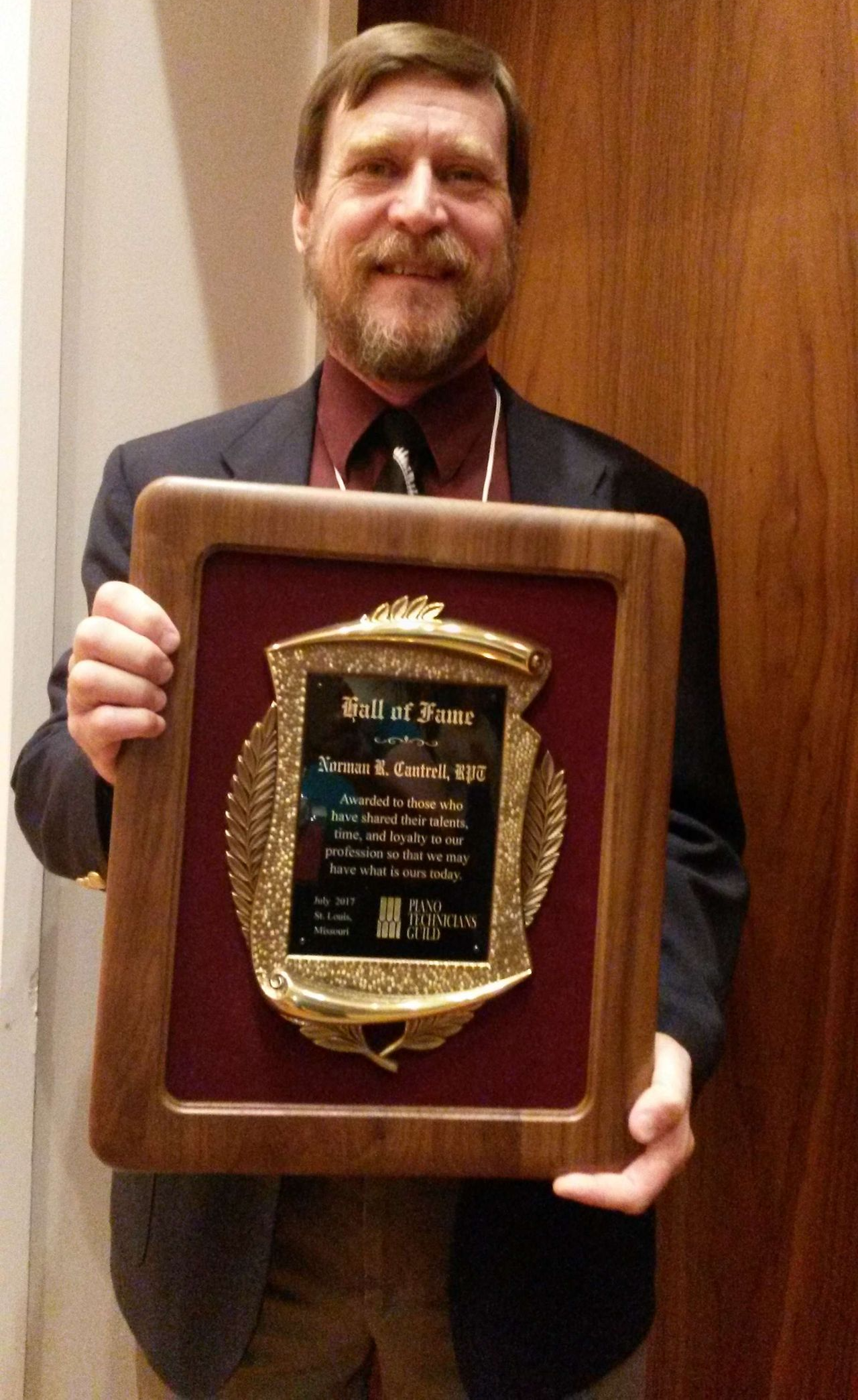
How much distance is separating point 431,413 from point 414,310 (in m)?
0.07

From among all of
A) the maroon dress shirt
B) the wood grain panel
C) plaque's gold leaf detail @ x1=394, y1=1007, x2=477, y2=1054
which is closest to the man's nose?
the maroon dress shirt

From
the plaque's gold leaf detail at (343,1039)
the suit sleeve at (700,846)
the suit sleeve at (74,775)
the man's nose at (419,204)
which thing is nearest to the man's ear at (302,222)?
the man's nose at (419,204)

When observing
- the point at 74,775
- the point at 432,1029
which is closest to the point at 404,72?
the point at 74,775

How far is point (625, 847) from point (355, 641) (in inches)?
6.9

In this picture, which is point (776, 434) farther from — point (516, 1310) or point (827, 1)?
point (516, 1310)

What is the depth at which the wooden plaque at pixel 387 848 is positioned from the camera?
0.51 m

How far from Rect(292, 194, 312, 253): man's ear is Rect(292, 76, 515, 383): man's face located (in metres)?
0.06

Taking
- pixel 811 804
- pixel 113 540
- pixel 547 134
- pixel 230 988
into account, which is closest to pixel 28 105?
pixel 113 540

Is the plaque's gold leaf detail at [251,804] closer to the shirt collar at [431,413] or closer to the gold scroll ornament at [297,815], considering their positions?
the gold scroll ornament at [297,815]

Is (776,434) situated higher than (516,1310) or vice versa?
(776,434)

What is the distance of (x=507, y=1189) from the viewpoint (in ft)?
2.14

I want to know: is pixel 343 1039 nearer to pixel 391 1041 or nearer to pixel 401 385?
pixel 391 1041

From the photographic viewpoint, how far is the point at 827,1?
36.4 inches

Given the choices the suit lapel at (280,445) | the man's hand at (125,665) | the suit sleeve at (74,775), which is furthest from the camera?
the suit lapel at (280,445)
